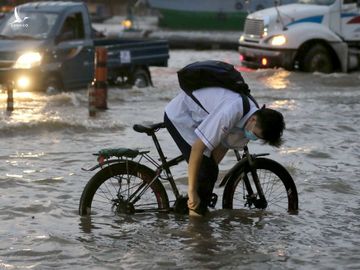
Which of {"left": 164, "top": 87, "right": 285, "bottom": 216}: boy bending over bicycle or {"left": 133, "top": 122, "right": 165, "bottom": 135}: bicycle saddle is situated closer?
{"left": 164, "top": 87, "right": 285, "bottom": 216}: boy bending over bicycle

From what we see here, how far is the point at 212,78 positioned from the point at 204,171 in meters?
0.71

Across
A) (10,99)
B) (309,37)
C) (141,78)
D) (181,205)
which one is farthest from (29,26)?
(181,205)

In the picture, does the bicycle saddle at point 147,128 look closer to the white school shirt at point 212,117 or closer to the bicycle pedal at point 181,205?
the white school shirt at point 212,117

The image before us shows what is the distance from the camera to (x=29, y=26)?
16172mm

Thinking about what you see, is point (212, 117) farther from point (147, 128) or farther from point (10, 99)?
point (10, 99)

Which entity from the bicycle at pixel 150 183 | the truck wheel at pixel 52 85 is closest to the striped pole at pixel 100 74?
the truck wheel at pixel 52 85

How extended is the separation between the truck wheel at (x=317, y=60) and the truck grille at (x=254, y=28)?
121 centimetres

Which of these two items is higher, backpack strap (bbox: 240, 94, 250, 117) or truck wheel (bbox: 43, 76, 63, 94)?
backpack strap (bbox: 240, 94, 250, 117)

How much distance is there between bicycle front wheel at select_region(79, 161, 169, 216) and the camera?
7113 millimetres

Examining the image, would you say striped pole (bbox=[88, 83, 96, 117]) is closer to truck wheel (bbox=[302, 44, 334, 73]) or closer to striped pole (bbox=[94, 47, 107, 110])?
striped pole (bbox=[94, 47, 107, 110])

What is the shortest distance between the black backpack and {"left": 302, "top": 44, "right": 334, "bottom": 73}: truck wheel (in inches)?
552

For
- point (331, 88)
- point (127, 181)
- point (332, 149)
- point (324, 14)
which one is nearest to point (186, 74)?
point (127, 181)

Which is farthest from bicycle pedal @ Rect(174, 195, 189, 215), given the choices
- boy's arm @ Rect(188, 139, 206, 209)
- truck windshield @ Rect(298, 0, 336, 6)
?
truck windshield @ Rect(298, 0, 336, 6)

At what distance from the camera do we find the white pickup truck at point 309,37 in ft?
67.0
